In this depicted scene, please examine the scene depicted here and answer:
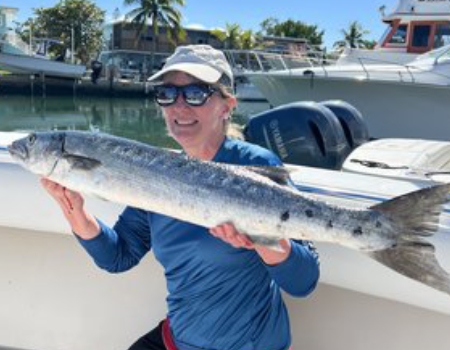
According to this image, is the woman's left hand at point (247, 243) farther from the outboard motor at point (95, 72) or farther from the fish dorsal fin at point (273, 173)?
the outboard motor at point (95, 72)

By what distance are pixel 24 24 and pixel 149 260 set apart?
56509 millimetres

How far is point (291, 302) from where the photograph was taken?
105 inches

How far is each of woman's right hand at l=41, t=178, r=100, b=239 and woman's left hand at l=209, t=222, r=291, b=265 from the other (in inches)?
21.3

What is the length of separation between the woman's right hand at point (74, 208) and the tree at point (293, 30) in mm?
54793

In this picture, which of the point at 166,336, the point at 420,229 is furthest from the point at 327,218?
the point at 166,336

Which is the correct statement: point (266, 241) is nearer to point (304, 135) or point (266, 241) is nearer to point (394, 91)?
point (304, 135)

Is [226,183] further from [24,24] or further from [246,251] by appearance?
[24,24]

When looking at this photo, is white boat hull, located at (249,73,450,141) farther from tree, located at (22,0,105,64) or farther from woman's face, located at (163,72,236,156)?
tree, located at (22,0,105,64)

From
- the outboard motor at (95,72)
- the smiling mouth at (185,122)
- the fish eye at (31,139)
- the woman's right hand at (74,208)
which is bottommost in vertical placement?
the outboard motor at (95,72)

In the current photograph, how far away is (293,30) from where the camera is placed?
56000 mm

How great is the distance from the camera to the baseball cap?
2.04m

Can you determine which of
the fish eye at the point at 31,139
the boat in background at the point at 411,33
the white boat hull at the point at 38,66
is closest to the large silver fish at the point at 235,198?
the fish eye at the point at 31,139

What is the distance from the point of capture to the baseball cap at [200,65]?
2.04m

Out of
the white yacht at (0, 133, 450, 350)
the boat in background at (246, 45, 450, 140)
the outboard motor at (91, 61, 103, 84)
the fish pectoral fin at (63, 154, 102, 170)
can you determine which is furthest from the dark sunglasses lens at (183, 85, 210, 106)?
the outboard motor at (91, 61, 103, 84)
